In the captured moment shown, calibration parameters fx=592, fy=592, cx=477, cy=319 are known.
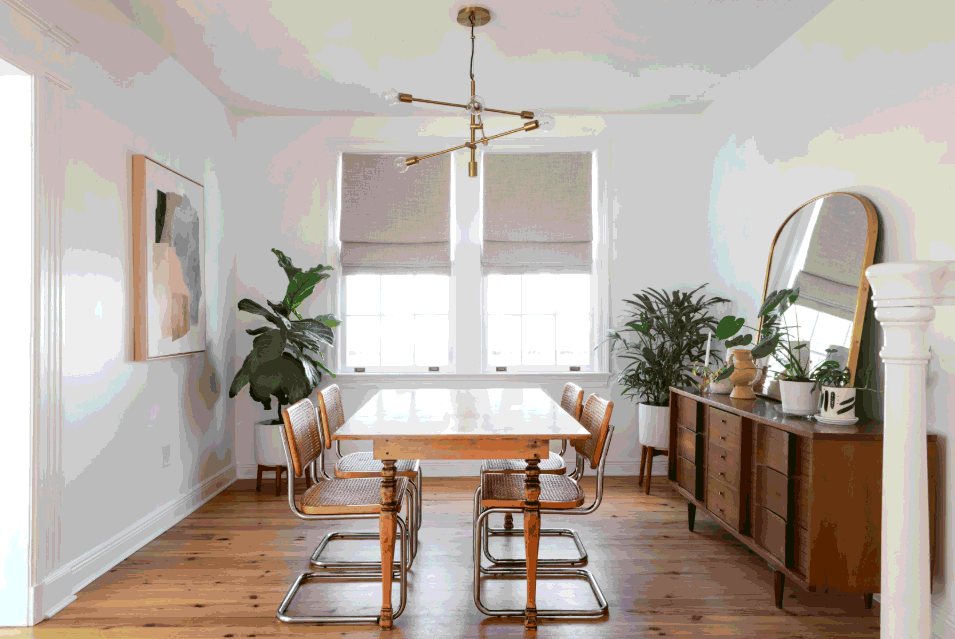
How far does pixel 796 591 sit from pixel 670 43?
322 cm

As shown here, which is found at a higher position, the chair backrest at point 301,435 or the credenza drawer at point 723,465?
the chair backrest at point 301,435

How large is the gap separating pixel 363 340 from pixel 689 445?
2.83 meters

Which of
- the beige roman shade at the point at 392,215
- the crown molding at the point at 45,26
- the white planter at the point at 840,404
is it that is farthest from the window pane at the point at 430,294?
the white planter at the point at 840,404

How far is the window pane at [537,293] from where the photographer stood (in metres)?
5.22

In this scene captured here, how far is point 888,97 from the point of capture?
9.29 feet

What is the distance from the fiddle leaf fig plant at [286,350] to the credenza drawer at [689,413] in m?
2.59

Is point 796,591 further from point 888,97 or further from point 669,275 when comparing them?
point 669,275

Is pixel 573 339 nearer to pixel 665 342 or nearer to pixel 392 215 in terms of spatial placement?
pixel 665 342

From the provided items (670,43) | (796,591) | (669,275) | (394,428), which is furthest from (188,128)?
(796,591)

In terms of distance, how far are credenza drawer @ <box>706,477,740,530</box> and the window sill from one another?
1738mm

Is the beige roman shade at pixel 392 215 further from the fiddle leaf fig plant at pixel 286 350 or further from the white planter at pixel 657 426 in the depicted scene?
the white planter at pixel 657 426

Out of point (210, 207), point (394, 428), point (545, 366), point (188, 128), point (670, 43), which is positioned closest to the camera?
point (394, 428)

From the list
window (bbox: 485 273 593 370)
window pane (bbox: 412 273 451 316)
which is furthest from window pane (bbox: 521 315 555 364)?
window pane (bbox: 412 273 451 316)

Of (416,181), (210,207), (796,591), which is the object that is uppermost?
(416,181)
